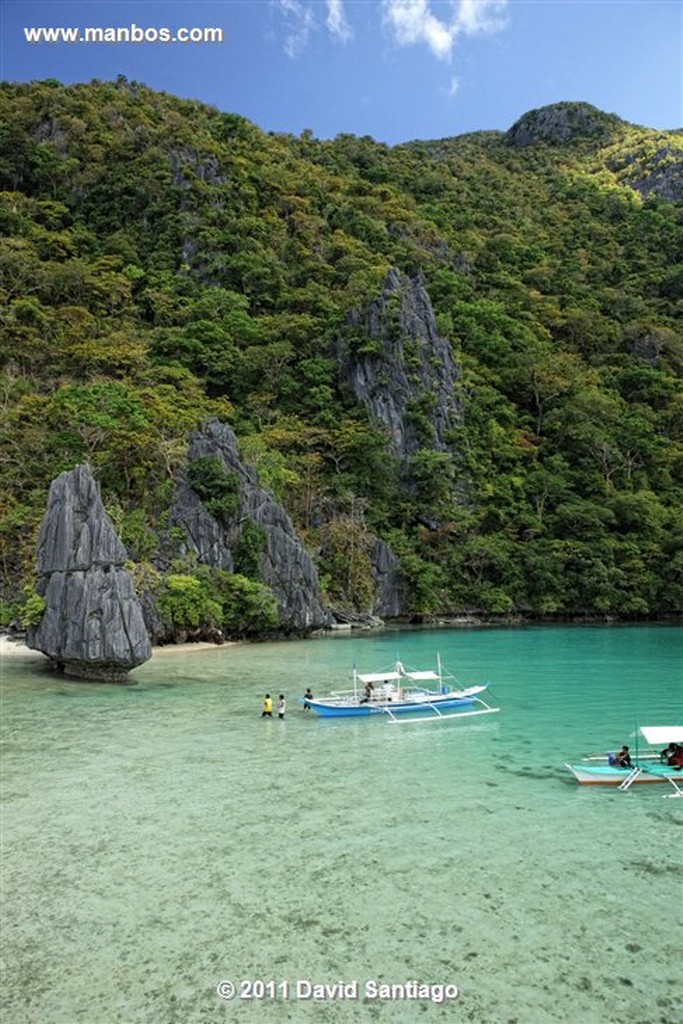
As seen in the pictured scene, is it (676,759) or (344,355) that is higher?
(344,355)

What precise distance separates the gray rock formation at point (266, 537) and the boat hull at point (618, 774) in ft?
93.2

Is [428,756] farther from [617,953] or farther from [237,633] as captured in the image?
[237,633]

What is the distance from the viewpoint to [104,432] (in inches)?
1668

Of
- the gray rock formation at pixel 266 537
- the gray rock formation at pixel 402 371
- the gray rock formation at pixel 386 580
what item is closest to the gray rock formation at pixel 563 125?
the gray rock formation at pixel 402 371

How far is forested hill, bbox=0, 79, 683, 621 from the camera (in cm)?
4809

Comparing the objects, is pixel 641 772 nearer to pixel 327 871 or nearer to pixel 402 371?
pixel 327 871

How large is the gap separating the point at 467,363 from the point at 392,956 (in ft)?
206

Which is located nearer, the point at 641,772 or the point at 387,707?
the point at 641,772

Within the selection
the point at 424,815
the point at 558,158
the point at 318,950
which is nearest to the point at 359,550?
the point at 424,815

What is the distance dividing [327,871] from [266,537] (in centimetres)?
3296

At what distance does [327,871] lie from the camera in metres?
10.0

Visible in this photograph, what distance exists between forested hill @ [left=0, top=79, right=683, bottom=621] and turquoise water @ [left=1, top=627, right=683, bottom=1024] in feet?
69.9

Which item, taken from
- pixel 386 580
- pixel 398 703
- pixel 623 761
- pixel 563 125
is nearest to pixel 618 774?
pixel 623 761

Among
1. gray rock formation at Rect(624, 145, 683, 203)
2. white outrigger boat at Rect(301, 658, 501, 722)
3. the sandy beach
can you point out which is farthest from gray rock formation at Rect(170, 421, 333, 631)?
gray rock formation at Rect(624, 145, 683, 203)
